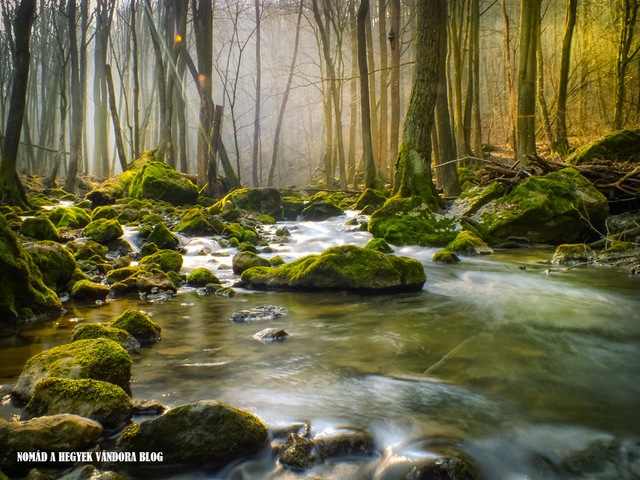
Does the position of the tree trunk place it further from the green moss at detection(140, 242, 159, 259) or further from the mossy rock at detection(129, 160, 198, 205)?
the mossy rock at detection(129, 160, 198, 205)

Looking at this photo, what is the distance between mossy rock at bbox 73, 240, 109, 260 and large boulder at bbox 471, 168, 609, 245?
7.82 meters

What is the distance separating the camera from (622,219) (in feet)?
30.9

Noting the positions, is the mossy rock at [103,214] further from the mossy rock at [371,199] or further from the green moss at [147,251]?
the mossy rock at [371,199]

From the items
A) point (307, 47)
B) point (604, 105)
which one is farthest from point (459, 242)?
point (307, 47)

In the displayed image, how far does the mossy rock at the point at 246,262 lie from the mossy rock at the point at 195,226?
3.51 m

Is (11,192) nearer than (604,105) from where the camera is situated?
Yes

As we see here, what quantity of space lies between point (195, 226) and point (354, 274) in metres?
6.06

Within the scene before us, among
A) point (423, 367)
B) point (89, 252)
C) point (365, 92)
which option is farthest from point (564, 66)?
point (89, 252)

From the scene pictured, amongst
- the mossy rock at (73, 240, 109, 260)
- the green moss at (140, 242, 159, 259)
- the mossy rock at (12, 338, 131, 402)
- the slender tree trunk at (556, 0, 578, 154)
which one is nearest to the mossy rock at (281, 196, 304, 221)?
the green moss at (140, 242, 159, 259)

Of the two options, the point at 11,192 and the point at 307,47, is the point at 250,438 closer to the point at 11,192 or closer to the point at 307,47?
the point at 11,192

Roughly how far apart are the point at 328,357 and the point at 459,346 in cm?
126

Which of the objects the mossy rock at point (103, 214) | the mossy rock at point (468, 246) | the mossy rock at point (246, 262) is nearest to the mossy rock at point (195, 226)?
the mossy rock at point (103, 214)

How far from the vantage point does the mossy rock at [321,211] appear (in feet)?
49.0

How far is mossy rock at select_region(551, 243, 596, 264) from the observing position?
815 cm
